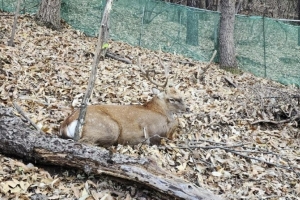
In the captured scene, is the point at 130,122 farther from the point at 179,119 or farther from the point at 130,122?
the point at 179,119

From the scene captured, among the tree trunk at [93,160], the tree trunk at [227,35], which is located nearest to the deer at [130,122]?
the tree trunk at [93,160]

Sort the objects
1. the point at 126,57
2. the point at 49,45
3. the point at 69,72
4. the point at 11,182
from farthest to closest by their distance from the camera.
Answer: the point at 126,57, the point at 49,45, the point at 69,72, the point at 11,182

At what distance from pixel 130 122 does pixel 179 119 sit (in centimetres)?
151

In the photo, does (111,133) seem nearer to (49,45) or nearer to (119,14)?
(49,45)

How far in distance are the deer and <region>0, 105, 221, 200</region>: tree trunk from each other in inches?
26.9

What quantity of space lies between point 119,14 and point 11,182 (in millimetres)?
10653

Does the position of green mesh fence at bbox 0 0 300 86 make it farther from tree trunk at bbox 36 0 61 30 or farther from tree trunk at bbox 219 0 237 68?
tree trunk at bbox 36 0 61 30

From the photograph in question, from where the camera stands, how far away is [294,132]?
7969 mm

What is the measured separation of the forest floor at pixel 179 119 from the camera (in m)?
→ 4.63

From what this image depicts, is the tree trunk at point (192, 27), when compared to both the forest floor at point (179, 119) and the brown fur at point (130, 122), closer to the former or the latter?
the forest floor at point (179, 119)

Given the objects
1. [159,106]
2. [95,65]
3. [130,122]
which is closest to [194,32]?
[159,106]

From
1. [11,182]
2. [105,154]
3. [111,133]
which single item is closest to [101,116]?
[111,133]

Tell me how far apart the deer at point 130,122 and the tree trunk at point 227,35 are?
6862 mm

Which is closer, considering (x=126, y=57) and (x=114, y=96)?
(x=114, y=96)
